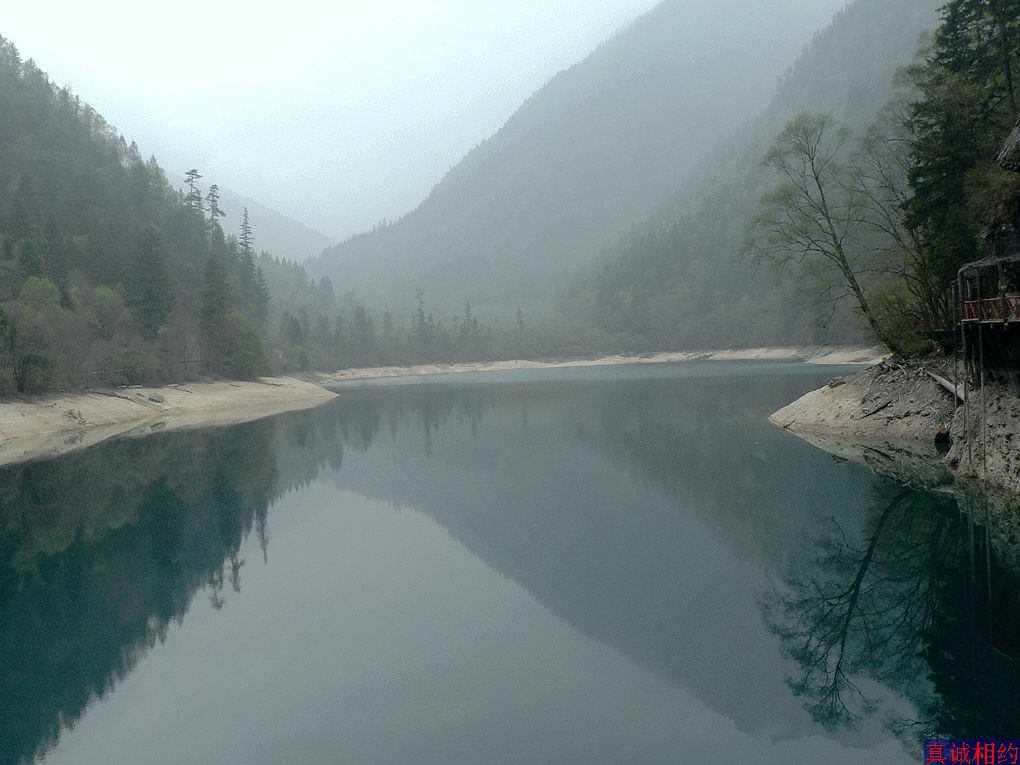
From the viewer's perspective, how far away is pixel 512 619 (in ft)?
49.5

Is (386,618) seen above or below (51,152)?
below

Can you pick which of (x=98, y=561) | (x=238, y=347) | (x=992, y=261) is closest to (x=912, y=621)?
(x=992, y=261)

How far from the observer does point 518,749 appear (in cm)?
977

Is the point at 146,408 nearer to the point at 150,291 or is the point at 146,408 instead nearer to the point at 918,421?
the point at 150,291

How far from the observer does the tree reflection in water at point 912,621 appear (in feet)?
34.1

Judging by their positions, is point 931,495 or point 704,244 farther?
point 704,244

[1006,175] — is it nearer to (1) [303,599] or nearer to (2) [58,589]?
(1) [303,599]

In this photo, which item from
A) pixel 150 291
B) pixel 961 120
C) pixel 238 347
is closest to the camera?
pixel 961 120

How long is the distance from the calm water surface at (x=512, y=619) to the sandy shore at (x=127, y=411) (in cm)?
1968

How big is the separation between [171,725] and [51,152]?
12889cm

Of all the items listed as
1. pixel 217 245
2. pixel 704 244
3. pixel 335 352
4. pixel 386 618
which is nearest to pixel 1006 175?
pixel 386 618

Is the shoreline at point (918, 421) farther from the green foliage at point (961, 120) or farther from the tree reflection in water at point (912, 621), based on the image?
the green foliage at point (961, 120)

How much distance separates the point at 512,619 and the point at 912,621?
8280mm

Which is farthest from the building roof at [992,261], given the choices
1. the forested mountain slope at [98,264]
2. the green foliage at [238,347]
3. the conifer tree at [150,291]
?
the conifer tree at [150,291]
